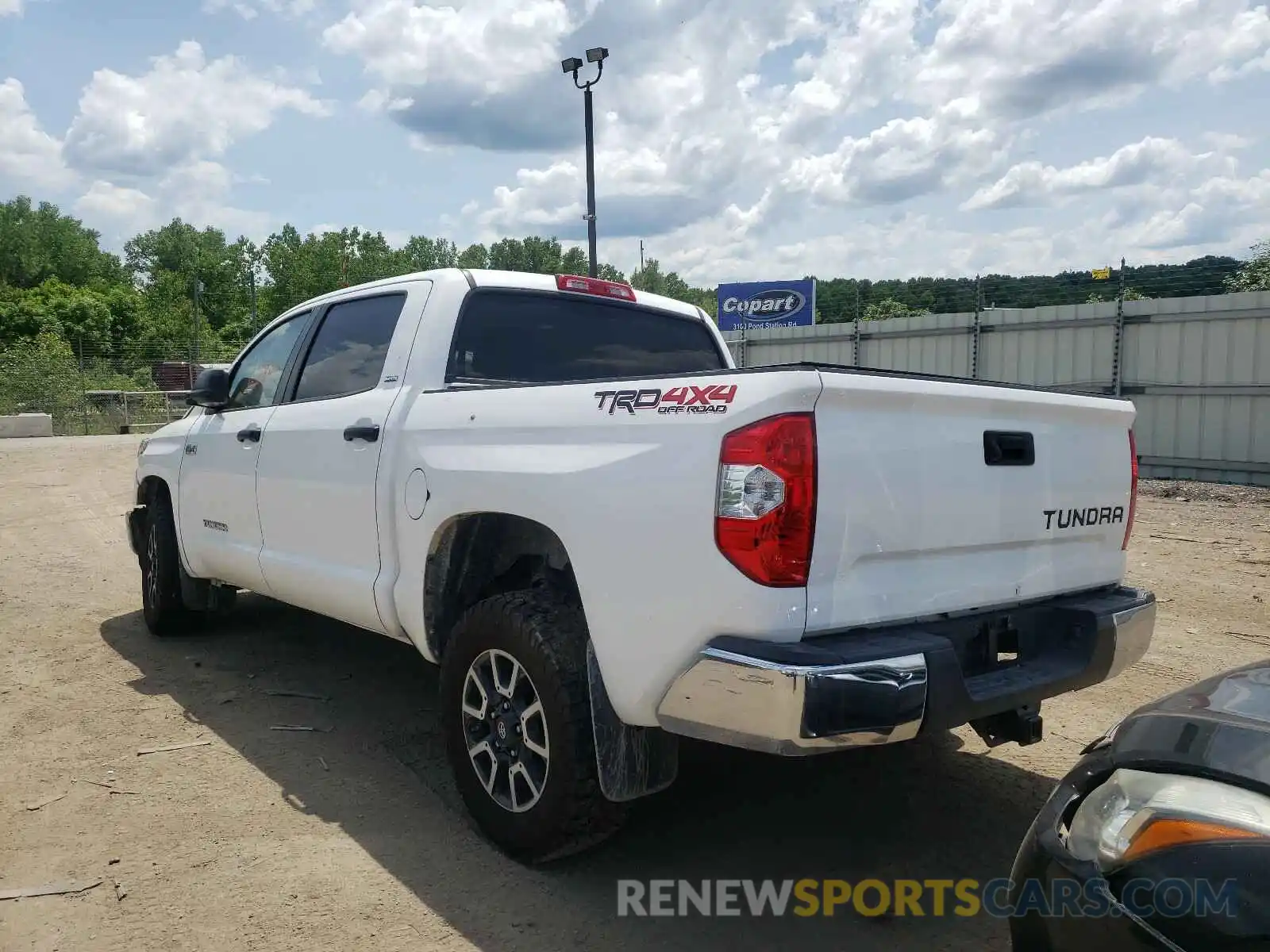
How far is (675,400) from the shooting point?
2621 millimetres

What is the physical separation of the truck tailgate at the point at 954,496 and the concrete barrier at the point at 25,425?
27.9 metres

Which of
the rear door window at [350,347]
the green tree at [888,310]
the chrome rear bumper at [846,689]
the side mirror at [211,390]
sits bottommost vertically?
the chrome rear bumper at [846,689]

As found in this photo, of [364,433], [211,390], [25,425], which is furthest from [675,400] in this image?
[25,425]

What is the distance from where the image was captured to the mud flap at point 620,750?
111 inches

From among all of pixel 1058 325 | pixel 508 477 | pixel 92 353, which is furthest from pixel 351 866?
pixel 92 353

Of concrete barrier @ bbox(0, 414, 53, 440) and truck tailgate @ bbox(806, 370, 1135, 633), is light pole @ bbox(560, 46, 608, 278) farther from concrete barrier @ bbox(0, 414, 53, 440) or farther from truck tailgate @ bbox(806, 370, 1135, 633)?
concrete barrier @ bbox(0, 414, 53, 440)

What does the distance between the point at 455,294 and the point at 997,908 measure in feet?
9.50

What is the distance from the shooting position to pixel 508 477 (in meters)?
3.09

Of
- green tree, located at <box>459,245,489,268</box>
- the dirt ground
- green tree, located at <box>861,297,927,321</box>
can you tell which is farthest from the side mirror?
green tree, located at <box>459,245,489,268</box>

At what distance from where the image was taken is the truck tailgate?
2.51 meters

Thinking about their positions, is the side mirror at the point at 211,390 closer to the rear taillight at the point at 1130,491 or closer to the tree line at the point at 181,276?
Answer: the rear taillight at the point at 1130,491

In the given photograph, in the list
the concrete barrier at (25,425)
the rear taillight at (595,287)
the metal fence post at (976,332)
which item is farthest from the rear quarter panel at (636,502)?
the concrete barrier at (25,425)

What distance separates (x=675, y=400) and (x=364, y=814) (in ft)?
6.67

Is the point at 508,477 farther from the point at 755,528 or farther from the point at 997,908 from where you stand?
the point at 997,908
